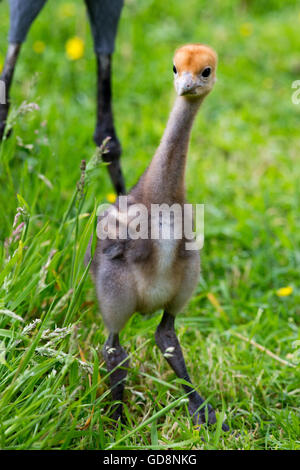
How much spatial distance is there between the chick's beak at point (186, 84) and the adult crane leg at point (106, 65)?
966mm

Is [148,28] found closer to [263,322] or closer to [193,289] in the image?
[263,322]

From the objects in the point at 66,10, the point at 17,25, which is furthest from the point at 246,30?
the point at 17,25

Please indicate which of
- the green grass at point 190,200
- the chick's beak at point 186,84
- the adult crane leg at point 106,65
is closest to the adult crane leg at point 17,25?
the green grass at point 190,200

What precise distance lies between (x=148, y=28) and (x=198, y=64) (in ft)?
14.2

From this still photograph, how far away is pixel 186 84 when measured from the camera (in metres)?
2.34

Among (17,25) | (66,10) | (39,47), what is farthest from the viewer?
(66,10)

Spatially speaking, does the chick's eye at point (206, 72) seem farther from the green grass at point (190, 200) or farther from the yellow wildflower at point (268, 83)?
the yellow wildflower at point (268, 83)

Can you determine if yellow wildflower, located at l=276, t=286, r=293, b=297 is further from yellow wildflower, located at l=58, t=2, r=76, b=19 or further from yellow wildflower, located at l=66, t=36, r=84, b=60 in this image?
yellow wildflower, located at l=58, t=2, r=76, b=19

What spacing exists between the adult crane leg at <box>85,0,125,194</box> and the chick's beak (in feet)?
3.17

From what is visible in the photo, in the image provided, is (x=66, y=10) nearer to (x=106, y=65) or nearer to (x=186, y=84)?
(x=106, y=65)

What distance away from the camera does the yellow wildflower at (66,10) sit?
605cm

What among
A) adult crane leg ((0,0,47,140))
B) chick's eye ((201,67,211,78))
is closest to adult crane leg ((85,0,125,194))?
adult crane leg ((0,0,47,140))

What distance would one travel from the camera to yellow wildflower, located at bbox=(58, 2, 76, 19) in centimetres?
605

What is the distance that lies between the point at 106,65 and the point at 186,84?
3.94 ft
